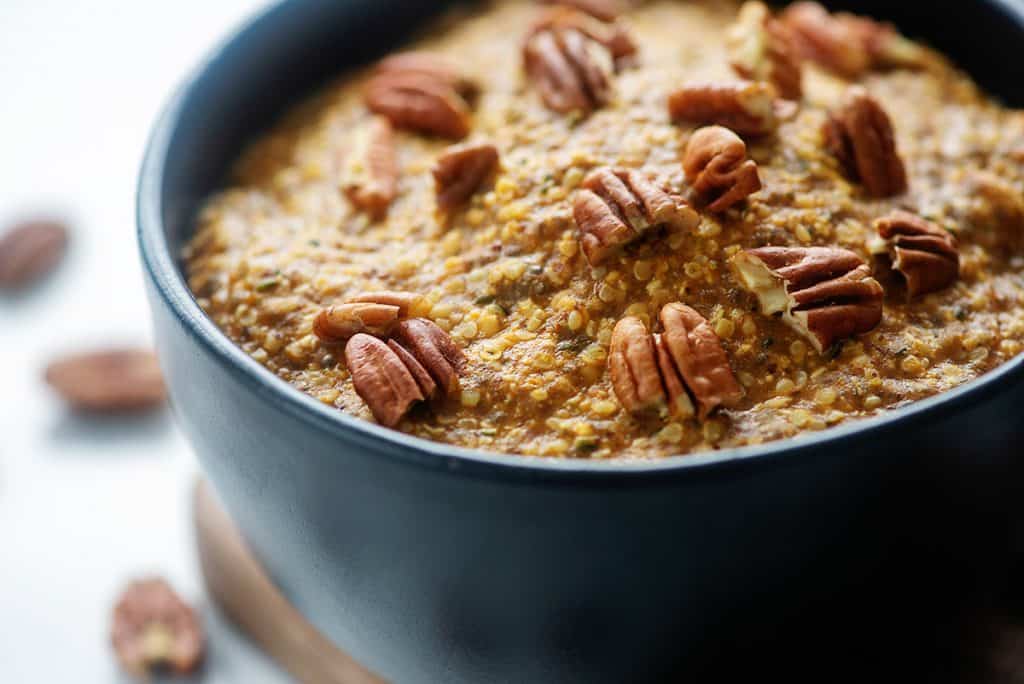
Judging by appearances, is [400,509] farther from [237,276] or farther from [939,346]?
[939,346]

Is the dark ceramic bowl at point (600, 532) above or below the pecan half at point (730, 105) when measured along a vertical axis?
below

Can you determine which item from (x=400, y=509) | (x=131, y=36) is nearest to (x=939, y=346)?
(x=400, y=509)

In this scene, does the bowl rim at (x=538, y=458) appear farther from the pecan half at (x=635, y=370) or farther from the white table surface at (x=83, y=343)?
the white table surface at (x=83, y=343)

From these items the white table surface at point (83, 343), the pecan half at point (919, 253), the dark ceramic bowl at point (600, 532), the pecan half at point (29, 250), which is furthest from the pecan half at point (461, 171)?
the pecan half at point (29, 250)

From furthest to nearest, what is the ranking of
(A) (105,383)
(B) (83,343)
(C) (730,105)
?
(B) (83,343)
(A) (105,383)
(C) (730,105)

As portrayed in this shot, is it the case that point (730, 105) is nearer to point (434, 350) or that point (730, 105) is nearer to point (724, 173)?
point (724, 173)

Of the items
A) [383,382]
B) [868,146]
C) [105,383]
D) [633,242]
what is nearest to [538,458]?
[383,382]
